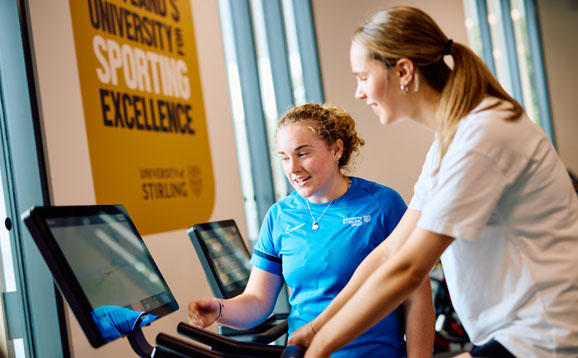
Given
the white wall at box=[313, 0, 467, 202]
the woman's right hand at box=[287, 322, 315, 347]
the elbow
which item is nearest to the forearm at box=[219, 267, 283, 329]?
the woman's right hand at box=[287, 322, 315, 347]

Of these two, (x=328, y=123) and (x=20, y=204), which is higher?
(x=328, y=123)

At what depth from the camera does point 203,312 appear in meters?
1.58

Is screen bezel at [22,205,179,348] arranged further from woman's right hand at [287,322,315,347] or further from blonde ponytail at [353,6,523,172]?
blonde ponytail at [353,6,523,172]

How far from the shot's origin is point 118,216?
1512 mm

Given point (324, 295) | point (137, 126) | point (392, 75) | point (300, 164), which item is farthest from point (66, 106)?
point (392, 75)

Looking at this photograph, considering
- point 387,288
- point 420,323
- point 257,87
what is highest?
point 257,87

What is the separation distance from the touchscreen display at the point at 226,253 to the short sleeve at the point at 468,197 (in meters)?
1.13

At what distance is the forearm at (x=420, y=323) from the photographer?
64.1 inches

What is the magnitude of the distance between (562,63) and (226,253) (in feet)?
23.8

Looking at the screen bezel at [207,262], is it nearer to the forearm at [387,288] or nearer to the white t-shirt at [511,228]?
the forearm at [387,288]

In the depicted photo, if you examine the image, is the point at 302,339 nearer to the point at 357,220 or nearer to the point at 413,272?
the point at 413,272

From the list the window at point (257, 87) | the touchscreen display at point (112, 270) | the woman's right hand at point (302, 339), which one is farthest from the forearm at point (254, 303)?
the window at point (257, 87)

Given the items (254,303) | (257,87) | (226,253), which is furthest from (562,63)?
(254,303)

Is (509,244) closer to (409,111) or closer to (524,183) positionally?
(524,183)
